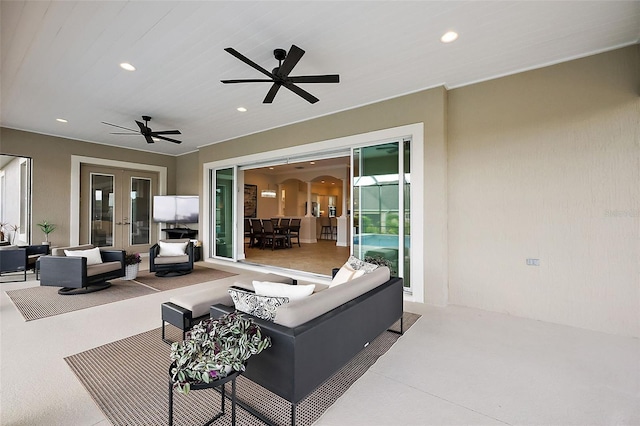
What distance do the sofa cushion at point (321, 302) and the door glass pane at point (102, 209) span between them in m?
7.98

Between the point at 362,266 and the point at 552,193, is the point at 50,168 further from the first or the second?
the point at 552,193

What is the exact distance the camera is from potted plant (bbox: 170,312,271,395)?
143 centimetres

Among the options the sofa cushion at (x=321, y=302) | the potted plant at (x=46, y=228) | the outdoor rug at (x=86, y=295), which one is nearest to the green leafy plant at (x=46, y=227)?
the potted plant at (x=46, y=228)

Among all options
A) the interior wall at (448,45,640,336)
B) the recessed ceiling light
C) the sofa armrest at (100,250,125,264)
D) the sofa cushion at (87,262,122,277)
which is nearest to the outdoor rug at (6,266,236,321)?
the sofa cushion at (87,262,122,277)

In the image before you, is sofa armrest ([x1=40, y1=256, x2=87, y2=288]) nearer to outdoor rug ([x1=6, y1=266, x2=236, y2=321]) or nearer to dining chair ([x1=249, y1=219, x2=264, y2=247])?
outdoor rug ([x1=6, y1=266, x2=236, y2=321])

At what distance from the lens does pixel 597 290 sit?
317 centimetres

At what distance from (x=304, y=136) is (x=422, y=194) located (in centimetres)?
258

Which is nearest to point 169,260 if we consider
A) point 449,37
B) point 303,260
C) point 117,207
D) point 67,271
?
point 67,271

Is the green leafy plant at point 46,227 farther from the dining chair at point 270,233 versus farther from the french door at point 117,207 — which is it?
the dining chair at point 270,233

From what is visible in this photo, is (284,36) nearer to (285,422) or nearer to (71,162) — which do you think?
(285,422)

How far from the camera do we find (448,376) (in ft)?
7.41

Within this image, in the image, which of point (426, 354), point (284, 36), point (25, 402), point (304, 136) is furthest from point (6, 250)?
point (426, 354)

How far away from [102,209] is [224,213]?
3360 mm

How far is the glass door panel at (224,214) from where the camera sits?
23.5 feet
